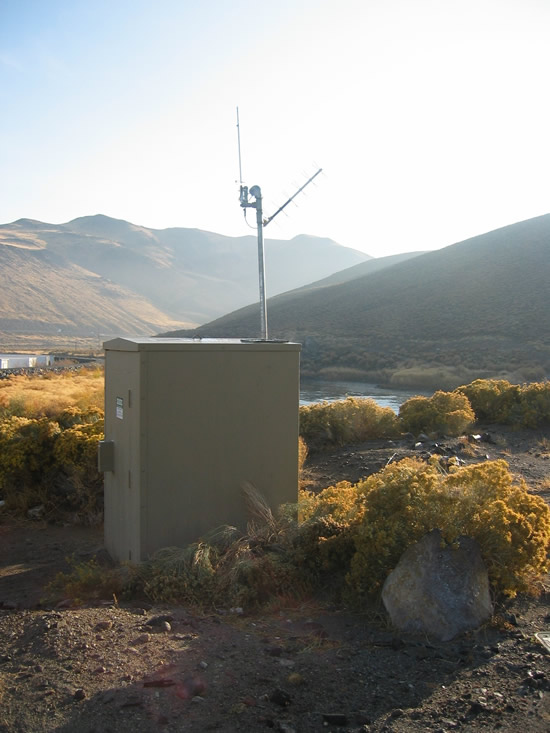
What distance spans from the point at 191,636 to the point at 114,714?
956 mm

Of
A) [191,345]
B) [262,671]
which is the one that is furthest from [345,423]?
[262,671]

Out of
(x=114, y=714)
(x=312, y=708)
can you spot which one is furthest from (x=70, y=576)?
(x=312, y=708)

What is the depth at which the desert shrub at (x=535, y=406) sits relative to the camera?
11336 millimetres

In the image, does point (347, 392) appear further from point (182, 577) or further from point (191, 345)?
point (182, 577)

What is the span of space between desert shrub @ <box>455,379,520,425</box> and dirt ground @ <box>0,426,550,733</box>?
746cm

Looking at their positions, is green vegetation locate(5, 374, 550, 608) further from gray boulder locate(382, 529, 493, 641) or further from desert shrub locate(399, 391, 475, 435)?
desert shrub locate(399, 391, 475, 435)

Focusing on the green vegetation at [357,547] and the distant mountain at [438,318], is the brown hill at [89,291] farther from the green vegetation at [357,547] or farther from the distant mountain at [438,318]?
the green vegetation at [357,547]

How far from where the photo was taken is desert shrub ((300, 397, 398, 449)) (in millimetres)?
10406

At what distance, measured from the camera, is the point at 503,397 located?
12234mm

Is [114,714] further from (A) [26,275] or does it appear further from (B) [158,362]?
(A) [26,275]

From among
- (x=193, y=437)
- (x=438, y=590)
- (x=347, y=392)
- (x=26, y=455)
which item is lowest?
(x=347, y=392)

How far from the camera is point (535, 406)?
11602 millimetres

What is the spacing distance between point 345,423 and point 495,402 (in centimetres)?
330

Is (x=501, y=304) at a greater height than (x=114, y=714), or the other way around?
(x=501, y=304)
